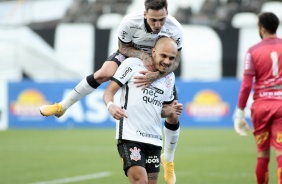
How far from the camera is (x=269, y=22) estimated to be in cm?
873

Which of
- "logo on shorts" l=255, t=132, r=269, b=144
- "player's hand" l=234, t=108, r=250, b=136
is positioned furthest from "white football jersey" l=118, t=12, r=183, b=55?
"logo on shorts" l=255, t=132, r=269, b=144

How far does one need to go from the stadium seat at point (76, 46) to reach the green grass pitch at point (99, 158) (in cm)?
584

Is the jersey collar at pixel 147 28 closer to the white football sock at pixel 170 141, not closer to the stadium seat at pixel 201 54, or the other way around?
the white football sock at pixel 170 141

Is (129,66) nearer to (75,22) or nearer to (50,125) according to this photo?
(50,125)

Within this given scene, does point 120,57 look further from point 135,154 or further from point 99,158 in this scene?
point 99,158

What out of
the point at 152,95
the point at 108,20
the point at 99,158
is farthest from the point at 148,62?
the point at 108,20

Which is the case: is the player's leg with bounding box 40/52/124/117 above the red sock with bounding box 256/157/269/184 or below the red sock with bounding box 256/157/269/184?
above

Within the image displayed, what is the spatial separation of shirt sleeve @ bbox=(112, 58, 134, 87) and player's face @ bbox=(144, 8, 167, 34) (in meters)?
0.48

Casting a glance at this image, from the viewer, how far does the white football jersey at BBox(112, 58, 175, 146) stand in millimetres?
7289

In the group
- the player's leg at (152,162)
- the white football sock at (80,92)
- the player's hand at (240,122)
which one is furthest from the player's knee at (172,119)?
the player's hand at (240,122)

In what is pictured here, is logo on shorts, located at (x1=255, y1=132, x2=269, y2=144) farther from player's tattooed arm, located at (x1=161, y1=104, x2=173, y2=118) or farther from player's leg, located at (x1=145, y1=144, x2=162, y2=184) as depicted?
player's leg, located at (x1=145, y1=144, x2=162, y2=184)

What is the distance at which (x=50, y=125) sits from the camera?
77.0ft

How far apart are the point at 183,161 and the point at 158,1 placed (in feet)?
24.4

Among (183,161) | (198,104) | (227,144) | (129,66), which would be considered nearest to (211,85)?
(198,104)
